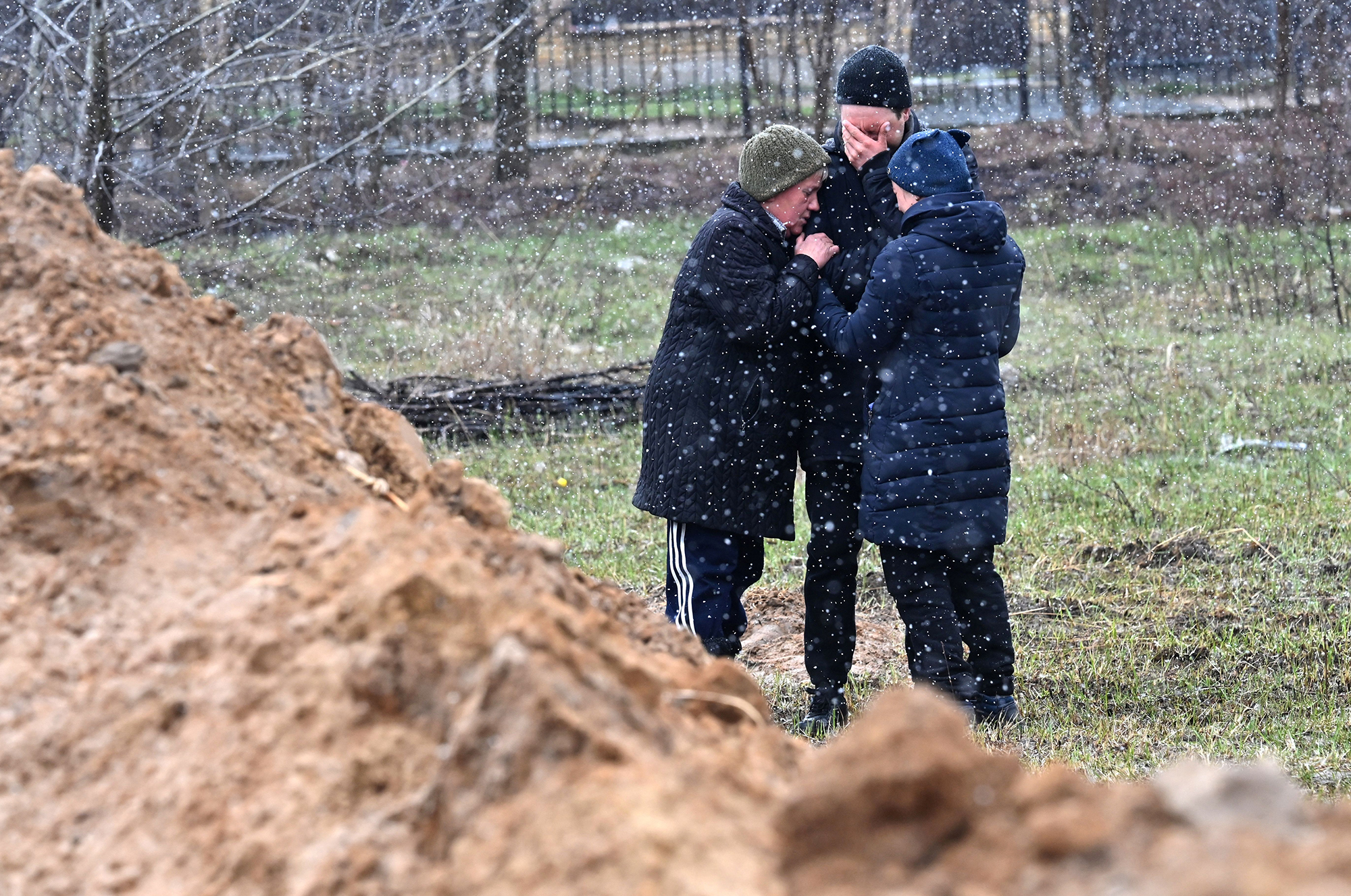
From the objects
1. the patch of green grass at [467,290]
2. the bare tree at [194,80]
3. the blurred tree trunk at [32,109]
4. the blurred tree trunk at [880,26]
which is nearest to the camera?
the bare tree at [194,80]

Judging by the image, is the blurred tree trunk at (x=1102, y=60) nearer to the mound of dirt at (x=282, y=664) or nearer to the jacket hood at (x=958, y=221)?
the jacket hood at (x=958, y=221)

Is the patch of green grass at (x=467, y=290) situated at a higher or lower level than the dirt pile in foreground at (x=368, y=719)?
lower

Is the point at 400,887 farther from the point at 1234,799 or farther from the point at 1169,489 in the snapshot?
the point at 1169,489

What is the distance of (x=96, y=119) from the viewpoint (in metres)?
6.57

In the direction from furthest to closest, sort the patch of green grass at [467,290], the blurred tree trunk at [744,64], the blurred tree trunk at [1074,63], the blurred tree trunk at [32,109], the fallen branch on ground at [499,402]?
the blurred tree trunk at [1074,63], the blurred tree trunk at [744,64], the patch of green grass at [467,290], the fallen branch on ground at [499,402], the blurred tree trunk at [32,109]

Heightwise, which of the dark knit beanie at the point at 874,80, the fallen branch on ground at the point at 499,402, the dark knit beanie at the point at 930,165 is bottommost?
the fallen branch on ground at the point at 499,402

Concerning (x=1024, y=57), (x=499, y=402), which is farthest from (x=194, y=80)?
(x=1024, y=57)

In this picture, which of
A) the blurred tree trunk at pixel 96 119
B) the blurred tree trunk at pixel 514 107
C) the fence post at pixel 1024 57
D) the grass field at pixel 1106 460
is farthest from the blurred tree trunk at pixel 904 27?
the blurred tree trunk at pixel 96 119

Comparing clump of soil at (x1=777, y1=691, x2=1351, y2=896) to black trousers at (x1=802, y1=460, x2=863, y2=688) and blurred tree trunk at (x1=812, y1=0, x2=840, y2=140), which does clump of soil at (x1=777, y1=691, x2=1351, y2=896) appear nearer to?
black trousers at (x1=802, y1=460, x2=863, y2=688)

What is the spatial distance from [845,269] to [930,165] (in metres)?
0.43

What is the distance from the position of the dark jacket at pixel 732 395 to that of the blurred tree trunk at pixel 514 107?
959 centimetres

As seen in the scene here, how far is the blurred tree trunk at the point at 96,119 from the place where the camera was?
6449 mm

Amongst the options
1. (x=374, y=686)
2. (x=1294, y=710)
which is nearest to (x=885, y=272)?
(x=1294, y=710)

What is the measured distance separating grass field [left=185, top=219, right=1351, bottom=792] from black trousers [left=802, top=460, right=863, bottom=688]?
0.92ft
